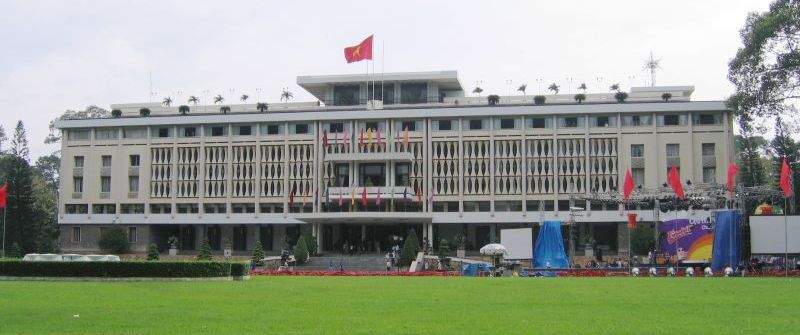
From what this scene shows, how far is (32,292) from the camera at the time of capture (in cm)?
2547

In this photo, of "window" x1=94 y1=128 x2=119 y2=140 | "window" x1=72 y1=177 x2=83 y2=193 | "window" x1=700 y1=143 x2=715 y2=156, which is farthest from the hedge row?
"window" x1=700 y1=143 x2=715 y2=156

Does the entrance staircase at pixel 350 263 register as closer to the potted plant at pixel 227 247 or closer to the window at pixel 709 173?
the potted plant at pixel 227 247

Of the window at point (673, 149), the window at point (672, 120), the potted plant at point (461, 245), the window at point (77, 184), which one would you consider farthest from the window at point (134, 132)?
the window at point (673, 149)

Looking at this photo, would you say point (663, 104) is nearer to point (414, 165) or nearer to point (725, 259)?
point (414, 165)

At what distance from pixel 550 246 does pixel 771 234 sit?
36.0 ft

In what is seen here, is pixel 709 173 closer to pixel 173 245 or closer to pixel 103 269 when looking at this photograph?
pixel 173 245

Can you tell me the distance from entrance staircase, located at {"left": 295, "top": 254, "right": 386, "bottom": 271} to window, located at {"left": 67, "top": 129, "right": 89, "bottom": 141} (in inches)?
1036

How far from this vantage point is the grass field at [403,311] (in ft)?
50.5

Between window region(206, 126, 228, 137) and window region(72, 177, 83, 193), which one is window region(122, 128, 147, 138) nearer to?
window region(72, 177, 83, 193)

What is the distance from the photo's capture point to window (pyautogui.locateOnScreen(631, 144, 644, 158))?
72.1 metres

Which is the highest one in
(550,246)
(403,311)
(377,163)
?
(377,163)

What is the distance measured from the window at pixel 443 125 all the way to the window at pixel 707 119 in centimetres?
1956

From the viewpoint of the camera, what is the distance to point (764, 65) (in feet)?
162

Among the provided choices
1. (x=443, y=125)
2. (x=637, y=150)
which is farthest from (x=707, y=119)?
(x=443, y=125)
